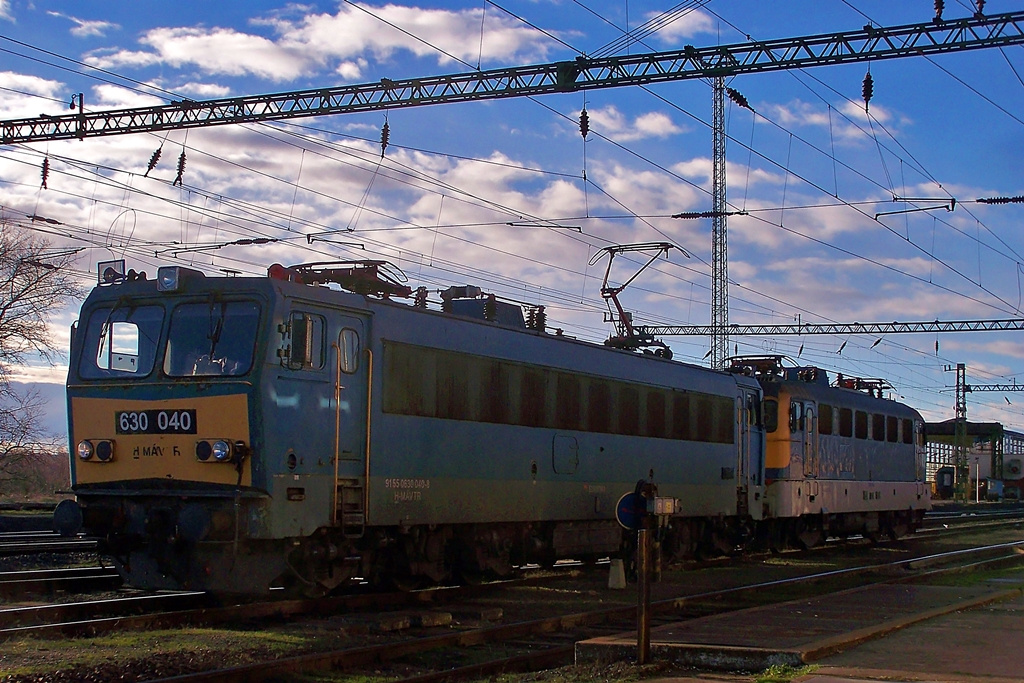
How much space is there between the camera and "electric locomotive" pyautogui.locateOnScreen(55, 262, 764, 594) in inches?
496

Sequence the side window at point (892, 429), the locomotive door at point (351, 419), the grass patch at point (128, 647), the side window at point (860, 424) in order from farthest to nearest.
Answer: the side window at point (892, 429) < the side window at point (860, 424) < the locomotive door at point (351, 419) < the grass patch at point (128, 647)

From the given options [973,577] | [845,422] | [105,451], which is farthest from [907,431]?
[105,451]

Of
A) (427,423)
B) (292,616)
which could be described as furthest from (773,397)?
(292,616)

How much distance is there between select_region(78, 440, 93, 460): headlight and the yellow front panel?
0.06 m

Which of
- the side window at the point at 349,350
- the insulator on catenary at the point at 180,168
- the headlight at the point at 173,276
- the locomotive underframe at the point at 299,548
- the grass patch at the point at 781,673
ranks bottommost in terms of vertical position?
the grass patch at the point at 781,673

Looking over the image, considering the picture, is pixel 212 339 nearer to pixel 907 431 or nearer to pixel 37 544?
pixel 37 544

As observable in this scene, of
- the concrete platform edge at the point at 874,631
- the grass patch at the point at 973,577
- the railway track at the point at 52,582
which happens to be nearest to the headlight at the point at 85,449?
the railway track at the point at 52,582

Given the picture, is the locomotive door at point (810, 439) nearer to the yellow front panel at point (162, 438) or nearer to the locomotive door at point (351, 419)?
the locomotive door at point (351, 419)

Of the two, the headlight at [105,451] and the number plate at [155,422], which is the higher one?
the number plate at [155,422]

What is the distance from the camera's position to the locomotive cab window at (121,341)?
13.4 m

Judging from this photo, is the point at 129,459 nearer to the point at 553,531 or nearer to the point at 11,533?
the point at 553,531

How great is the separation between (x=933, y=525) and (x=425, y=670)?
33874mm

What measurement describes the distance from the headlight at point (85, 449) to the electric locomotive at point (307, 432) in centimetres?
2

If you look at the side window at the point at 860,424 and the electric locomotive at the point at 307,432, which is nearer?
the electric locomotive at the point at 307,432
